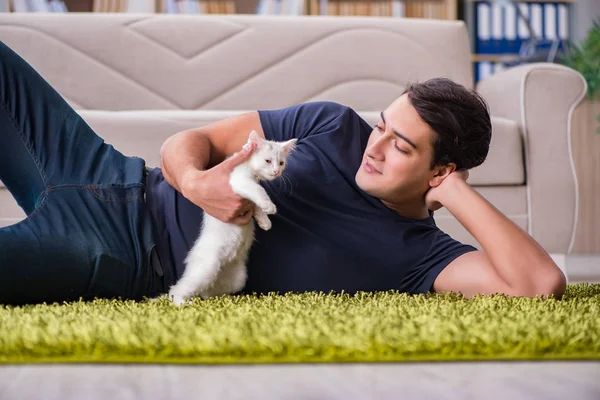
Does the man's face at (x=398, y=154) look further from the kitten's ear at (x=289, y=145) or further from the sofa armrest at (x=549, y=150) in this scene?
the sofa armrest at (x=549, y=150)

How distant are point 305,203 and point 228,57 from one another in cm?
156

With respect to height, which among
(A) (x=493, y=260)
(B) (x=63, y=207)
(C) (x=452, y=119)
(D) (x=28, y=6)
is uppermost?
(D) (x=28, y=6)

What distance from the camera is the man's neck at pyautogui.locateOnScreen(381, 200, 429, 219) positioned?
1.19m

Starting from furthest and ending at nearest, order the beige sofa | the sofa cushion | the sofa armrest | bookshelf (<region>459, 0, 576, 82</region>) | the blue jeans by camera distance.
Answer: bookshelf (<region>459, 0, 576, 82</region>)
the beige sofa
the sofa armrest
the sofa cushion
the blue jeans

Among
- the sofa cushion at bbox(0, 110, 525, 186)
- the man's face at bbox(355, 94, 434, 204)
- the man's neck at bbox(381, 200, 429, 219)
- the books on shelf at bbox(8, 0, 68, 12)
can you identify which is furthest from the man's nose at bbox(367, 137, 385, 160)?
the books on shelf at bbox(8, 0, 68, 12)

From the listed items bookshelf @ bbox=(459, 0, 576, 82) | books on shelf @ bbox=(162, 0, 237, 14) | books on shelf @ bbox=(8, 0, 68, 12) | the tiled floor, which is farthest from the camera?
bookshelf @ bbox=(459, 0, 576, 82)

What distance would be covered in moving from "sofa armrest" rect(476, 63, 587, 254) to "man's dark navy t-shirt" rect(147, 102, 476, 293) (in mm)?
999

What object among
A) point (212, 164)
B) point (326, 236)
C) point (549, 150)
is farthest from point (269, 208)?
point (549, 150)

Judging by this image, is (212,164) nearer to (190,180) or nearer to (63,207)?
(190,180)

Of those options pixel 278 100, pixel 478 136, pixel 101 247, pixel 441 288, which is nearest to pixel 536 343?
pixel 441 288

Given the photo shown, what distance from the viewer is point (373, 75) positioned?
2621 mm

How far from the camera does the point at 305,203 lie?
1.17 meters

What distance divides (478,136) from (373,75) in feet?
4.92

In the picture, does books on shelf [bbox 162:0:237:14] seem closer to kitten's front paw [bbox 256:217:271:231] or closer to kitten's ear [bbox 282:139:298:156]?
kitten's ear [bbox 282:139:298:156]
